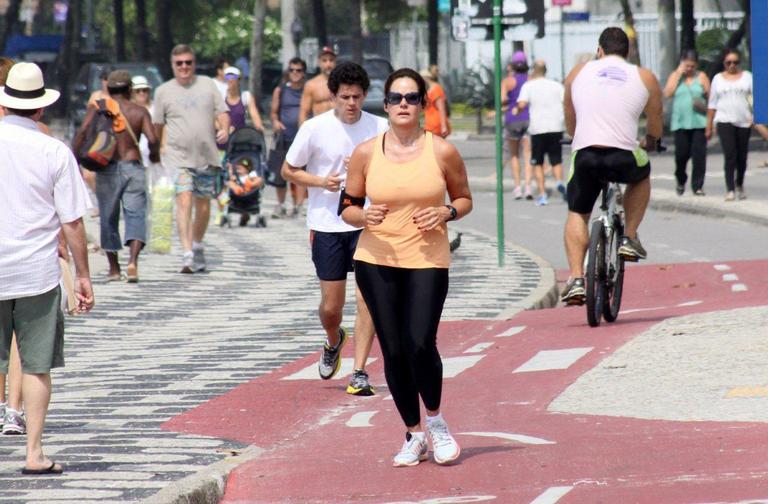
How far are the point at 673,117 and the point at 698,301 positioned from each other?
10294 mm

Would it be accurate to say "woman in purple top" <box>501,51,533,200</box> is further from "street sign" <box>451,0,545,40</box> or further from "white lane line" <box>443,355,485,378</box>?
"white lane line" <box>443,355,485,378</box>

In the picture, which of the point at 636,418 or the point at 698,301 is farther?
the point at 698,301

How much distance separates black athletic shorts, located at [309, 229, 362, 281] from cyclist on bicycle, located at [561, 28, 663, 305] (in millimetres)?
2407

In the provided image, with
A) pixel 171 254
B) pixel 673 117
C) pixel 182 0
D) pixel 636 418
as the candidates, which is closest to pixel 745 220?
pixel 673 117

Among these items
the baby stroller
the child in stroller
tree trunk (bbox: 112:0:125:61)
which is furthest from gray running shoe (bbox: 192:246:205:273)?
tree trunk (bbox: 112:0:125:61)

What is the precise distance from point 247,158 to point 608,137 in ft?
32.8

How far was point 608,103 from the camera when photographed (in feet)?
39.4

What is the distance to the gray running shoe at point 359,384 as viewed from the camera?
389 inches

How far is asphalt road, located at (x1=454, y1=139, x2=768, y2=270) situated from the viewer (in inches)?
712

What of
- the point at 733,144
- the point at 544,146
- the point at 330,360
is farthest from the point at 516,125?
the point at 330,360

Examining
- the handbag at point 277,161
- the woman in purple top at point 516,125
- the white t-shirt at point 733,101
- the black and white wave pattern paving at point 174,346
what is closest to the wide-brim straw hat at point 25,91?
the black and white wave pattern paving at point 174,346

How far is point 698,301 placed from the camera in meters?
13.9

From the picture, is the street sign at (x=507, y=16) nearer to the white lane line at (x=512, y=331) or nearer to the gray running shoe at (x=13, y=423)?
the white lane line at (x=512, y=331)

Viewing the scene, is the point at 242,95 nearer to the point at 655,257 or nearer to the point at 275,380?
the point at 655,257
